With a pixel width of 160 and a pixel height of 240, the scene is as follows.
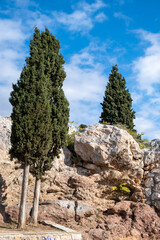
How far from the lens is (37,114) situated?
43.7 ft

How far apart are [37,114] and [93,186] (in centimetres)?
682

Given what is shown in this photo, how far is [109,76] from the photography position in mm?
31281

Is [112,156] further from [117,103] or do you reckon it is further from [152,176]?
[117,103]

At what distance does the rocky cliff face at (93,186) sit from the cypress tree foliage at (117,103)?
9.91 m

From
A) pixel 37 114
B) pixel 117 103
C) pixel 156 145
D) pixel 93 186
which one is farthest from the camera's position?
pixel 117 103

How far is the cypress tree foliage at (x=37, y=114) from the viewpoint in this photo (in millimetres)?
13031

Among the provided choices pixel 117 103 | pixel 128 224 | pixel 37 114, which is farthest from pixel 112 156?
pixel 117 103

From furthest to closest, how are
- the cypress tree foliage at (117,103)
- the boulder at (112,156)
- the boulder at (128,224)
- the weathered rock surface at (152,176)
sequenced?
the cypress tree foliage at (117,103) → the boulder at (112,156) → the weathered rock surface at (152,176) → the boulder at (128,224)

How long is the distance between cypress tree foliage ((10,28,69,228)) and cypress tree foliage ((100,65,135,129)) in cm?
1366

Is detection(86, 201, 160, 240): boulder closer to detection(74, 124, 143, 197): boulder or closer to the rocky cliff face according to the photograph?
the rocky cliff face

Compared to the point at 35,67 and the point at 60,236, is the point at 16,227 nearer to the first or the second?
the point at 60,236

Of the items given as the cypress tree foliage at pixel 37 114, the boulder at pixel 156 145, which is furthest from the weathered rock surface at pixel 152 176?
the cypress tree foliage at pixel 37 114

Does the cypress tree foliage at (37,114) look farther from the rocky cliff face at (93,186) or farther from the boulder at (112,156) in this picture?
the boulder at (112,156)

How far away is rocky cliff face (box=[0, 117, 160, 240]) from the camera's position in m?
14.2
